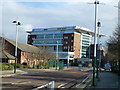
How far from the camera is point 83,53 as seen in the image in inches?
5758

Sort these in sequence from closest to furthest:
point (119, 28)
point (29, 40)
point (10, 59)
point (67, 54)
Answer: point (119, 28) → point (10, 59) → point (67, 54) → point (29, 40)

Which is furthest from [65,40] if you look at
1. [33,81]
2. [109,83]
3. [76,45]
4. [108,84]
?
[108,84]

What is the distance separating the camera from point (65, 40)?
447 feet

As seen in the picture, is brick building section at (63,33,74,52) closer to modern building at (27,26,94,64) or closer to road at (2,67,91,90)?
modern building at (27,26,94,64)

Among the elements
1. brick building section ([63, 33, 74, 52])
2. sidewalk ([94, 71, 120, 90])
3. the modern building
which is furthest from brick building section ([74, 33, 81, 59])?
sidewalk ([94, 71, 120, 90])

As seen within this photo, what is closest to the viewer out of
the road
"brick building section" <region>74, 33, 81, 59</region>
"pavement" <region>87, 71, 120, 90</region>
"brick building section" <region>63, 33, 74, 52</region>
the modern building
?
the road

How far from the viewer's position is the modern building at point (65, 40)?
132850mm

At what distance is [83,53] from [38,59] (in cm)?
8393

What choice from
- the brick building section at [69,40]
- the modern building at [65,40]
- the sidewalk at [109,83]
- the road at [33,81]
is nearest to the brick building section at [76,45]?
the modern building at [65,40]

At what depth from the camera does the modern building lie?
133 metres

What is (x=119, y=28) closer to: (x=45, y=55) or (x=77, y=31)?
(x=45, y=55)

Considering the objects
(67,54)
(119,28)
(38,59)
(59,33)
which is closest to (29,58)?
(38,59)

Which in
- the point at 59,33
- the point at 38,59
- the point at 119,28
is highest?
the point at 59,33

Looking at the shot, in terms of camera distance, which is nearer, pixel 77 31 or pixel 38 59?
pixel 38 59
